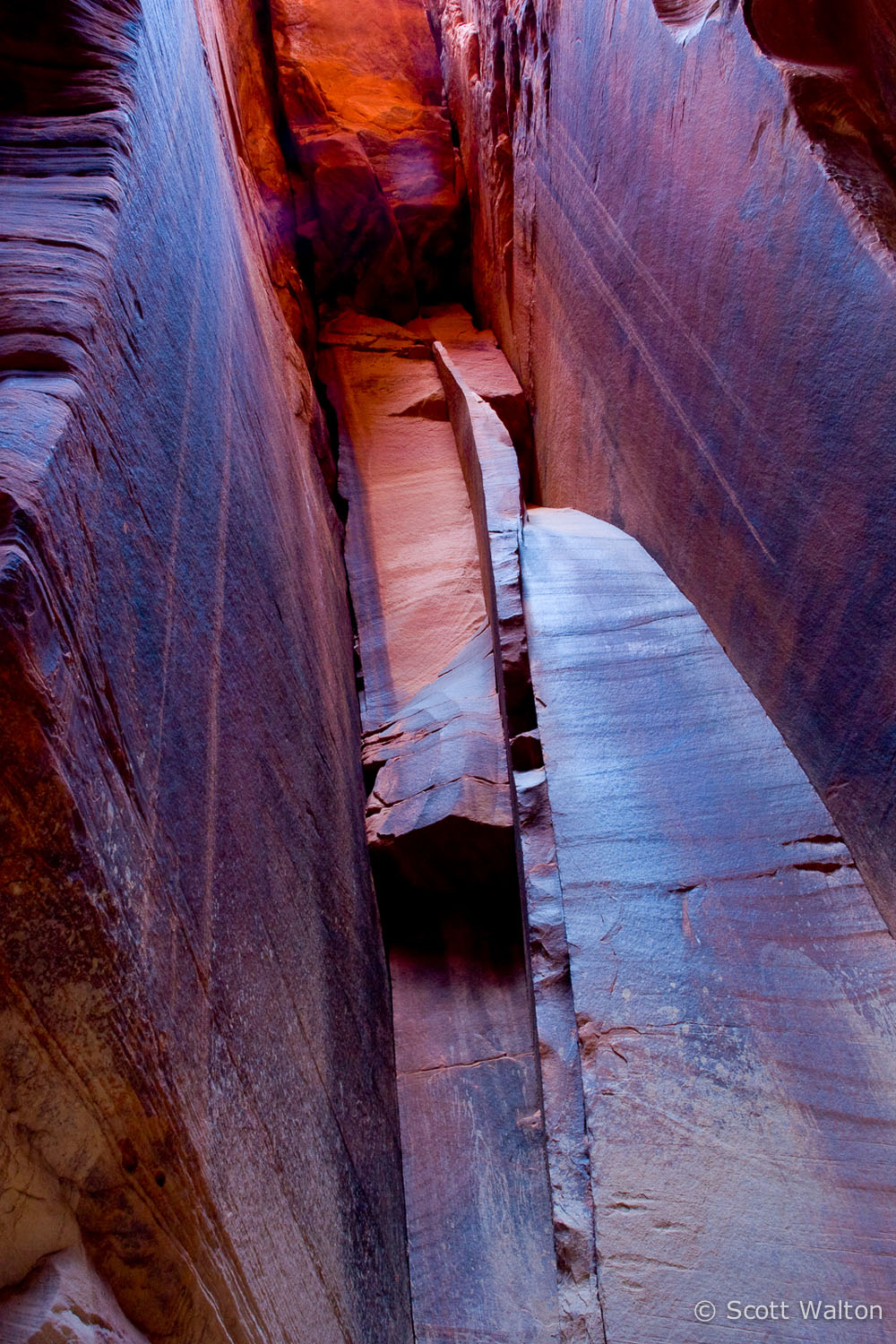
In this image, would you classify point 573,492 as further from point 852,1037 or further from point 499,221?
point 852,1037

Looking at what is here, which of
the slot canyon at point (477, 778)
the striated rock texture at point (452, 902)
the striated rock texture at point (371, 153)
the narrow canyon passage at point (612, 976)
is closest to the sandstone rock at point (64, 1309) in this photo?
the slot canyon at point (477, 778)

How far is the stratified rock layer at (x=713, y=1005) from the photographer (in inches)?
69.2

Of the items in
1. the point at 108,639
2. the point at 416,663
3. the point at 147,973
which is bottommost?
the point at 416,663

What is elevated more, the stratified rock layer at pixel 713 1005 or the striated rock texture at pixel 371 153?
the striated rock texture at pixel 371 153

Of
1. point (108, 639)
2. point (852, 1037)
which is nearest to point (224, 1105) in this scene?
point (108, 639)

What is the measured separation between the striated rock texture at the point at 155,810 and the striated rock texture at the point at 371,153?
4.47m

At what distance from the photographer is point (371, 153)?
7707 mm

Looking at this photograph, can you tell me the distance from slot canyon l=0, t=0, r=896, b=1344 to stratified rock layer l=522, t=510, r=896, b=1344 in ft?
0.04

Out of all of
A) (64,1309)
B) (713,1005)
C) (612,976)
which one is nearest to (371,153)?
(612,976)

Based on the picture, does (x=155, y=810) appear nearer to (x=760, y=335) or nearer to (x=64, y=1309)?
(x=64, y=1309)

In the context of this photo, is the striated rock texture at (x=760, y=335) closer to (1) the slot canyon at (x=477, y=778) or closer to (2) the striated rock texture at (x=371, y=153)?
(1) the slot canyon at (x=477, y=778)

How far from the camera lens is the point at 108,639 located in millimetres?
1516

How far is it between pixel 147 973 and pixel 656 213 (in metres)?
3.37

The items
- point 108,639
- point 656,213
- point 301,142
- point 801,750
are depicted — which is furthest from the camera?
point 301,142
